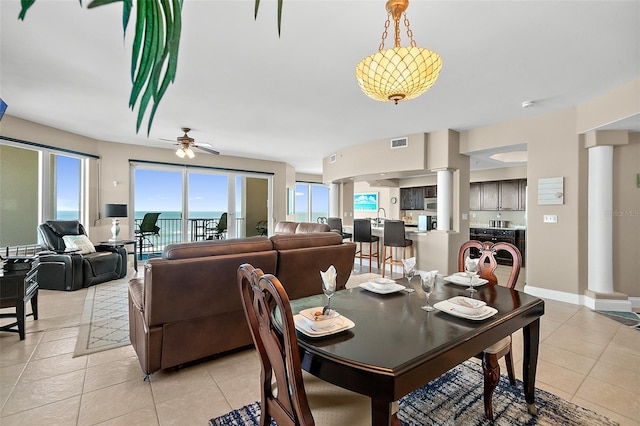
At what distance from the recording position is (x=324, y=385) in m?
1.40

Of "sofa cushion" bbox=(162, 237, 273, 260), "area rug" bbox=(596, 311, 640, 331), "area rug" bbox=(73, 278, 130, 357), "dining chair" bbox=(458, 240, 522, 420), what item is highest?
"sofa cushion" bbox=(162, 237, 273, 260)

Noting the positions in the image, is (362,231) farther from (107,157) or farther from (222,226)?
(107,157)

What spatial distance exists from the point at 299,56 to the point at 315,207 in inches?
326

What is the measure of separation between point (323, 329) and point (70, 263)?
471 centimetres

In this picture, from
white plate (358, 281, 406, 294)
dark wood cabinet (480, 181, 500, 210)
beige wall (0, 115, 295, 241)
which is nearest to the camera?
white plate (358, 281, 406, 294)

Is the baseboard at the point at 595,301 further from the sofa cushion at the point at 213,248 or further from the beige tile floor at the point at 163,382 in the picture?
the sofa cushion at the point at 213,248

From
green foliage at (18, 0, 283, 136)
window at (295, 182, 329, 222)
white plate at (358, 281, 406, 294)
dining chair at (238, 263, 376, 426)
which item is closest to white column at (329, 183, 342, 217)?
window at (295, 182, 329, 222)

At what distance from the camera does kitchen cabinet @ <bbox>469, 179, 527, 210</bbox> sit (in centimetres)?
691

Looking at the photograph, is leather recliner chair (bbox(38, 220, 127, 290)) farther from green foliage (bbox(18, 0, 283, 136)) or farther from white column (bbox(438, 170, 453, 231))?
white column (bbox(438, 170, 453, 231))

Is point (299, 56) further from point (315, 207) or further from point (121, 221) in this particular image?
point (315, 207)

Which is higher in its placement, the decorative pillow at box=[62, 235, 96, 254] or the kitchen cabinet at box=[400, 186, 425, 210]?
the kitchen cabinet at box=[400, 186, 425, 210]

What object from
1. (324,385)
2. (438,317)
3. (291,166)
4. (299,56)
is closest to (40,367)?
(324,385)

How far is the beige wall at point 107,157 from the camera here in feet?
15.8

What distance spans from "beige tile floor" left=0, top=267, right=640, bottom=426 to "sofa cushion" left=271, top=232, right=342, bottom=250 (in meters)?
1.00
